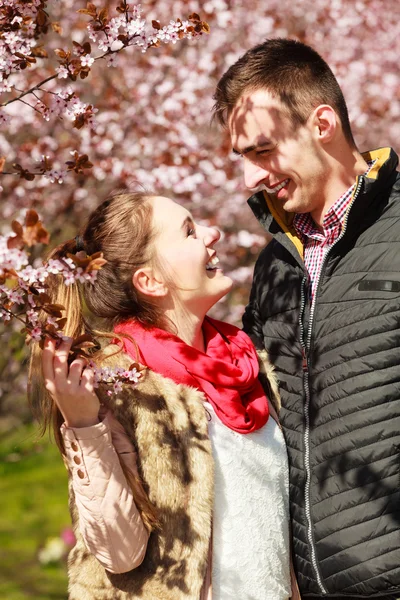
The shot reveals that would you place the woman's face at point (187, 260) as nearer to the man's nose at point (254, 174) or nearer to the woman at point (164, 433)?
the woman at point (164, 433)

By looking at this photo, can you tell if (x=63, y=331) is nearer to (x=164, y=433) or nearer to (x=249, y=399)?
(x=164, y=433)

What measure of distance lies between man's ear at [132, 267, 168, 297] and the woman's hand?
0.49 metres

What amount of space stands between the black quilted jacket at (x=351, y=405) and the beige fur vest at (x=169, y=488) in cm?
42

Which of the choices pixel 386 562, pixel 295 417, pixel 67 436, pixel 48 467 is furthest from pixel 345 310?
pixel 48 467

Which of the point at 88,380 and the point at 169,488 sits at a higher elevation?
the point at 88,380

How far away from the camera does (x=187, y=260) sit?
2.64 meters

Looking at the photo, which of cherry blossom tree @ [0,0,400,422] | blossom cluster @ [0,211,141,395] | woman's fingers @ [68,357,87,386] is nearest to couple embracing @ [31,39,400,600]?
woman's fingers @ [68,357,87,386]

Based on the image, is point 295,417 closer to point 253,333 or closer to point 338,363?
point 338,363

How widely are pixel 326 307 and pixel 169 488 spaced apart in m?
0.83

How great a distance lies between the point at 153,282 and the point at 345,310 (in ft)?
2.15

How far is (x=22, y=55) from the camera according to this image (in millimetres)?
2438

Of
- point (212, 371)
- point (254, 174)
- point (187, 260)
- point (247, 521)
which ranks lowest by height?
point (247, 521)

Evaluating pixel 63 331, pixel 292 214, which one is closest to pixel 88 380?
pixel 63 331

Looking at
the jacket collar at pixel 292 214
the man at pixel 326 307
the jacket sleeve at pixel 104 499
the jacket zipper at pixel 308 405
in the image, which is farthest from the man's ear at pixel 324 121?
the jacket sleeve at pixel 104 499
